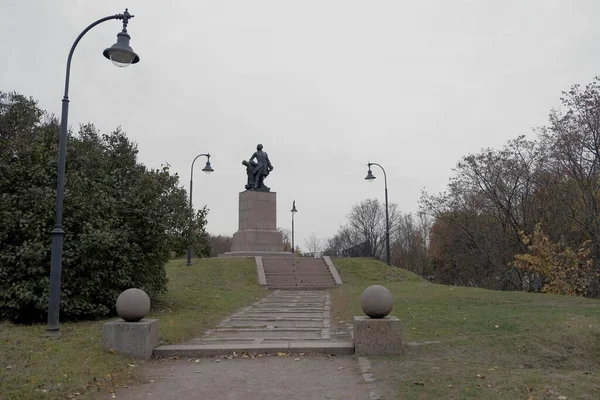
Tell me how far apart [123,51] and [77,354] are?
194 inches

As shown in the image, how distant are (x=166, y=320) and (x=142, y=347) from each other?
340 cm

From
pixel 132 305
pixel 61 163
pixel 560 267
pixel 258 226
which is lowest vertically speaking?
pixel 132 305

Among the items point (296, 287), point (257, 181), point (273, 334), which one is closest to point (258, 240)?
point (257, 181)

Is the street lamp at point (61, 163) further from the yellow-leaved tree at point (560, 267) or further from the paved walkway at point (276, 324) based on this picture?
the yellow-leaved tree at point (560, 267)

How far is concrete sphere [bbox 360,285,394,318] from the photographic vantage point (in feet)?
24.0

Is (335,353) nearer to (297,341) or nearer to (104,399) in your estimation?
(297,341)

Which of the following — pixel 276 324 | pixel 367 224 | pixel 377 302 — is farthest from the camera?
pixel 367 224

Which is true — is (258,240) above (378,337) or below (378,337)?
above

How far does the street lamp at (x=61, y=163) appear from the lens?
8516 mm

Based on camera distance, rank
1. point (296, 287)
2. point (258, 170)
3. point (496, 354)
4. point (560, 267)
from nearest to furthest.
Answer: point (496, 354) → point (560, 267) → point (296, 287) → point (258, 170)

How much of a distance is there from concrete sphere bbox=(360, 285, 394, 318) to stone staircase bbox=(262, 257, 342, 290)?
1467 centimetres

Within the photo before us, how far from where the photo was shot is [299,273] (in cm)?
2455

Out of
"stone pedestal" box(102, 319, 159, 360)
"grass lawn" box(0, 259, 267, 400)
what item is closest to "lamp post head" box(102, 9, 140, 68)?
"stone pedestal" box(102, 319, 159, 360)

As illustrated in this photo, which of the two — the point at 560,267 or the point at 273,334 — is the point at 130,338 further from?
the point at 560,267
